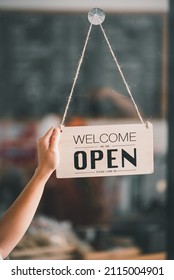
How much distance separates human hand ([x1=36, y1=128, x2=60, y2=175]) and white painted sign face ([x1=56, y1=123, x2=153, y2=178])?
0.01m

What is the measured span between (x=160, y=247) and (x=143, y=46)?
66cm

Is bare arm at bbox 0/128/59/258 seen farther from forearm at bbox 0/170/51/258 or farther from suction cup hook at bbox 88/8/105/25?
suction cup hook at bbox 88/8/105/25

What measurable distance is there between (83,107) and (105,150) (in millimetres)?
323

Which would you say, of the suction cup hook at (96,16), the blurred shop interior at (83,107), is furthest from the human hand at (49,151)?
the suction cup hook at (96,16)

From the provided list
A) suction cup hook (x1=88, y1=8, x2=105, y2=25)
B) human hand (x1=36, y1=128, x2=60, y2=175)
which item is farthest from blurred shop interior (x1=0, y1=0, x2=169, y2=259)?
human hand (x1=36, y1=128, x2=60, y2=175)

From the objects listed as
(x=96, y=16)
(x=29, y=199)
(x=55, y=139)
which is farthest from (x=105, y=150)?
(x=96, y=16)

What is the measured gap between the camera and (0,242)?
5.61 feet

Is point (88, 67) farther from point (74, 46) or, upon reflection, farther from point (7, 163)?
point (7, 163)

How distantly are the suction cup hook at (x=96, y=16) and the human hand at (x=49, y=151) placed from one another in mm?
355

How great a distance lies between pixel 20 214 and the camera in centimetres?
170

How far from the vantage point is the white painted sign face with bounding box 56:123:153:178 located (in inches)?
65.1

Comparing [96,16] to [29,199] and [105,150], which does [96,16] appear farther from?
[29,199]

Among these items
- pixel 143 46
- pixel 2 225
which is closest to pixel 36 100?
pixel 143 46

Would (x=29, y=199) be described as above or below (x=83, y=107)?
below
